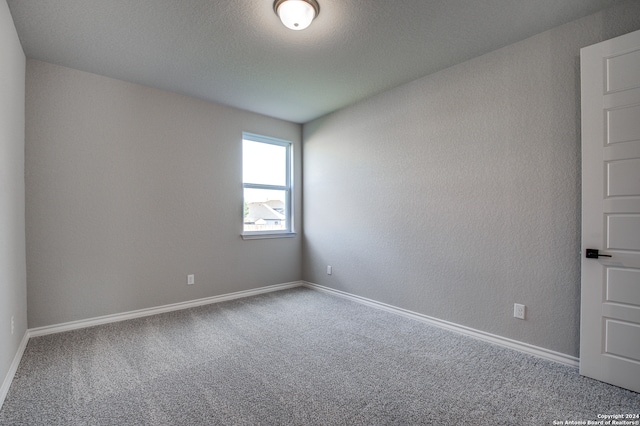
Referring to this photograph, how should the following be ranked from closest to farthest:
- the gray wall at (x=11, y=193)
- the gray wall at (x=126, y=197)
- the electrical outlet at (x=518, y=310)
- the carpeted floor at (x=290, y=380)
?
the carpeted floor at (x=290, y=380)
the gray wall at (x=11, y=193)
the electrical outlet at (x=518, y=310)
the gray wall at (x=126, y=197)

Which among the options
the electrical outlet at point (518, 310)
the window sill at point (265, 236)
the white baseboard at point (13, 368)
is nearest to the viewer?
the white baseboard at point (13, 368)

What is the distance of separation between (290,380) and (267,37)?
262 centimetres

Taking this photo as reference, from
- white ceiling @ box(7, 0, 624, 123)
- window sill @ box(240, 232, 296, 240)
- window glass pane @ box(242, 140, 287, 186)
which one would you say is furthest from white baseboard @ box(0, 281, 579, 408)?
white ceiling @ box(7, 0, 624, 123)

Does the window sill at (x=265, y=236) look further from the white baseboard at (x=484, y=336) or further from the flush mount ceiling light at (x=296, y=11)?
the flush mount ceiling light at (x=296, y=11)

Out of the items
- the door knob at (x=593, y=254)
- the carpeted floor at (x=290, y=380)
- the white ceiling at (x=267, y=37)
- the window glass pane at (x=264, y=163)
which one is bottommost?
the carpeted floor at (x=290, y=380)

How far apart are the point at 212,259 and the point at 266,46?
2.59 m

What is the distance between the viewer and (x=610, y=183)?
1985 mm

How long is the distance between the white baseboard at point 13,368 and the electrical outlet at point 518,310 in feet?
11.9

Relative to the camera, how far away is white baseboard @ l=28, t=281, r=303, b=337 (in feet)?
9.26

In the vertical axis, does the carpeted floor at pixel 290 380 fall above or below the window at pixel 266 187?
below

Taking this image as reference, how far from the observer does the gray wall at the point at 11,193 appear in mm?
1942

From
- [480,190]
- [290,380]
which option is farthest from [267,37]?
[290,380]

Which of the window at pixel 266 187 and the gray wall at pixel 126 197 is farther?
the window at pixel 266 187

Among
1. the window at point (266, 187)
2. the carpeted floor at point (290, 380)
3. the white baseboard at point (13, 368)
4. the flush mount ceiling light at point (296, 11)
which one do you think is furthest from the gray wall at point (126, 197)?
the flush mount ceiling light at point (296, 11)
